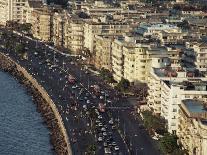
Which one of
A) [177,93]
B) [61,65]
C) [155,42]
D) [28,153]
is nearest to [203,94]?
[177,93]

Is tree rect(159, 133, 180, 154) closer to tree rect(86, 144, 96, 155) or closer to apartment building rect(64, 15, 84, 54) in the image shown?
tree rect(86, 144, 96, 155)

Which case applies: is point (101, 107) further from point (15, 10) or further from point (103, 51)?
point (15, 10)

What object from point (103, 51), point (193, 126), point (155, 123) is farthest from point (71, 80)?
point (193, 126)

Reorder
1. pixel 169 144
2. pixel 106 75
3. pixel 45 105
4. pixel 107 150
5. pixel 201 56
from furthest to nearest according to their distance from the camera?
pixel 106 75 → pixel 201 56 → pixel 45 105 → pixel 107 150 → pixel 169 144

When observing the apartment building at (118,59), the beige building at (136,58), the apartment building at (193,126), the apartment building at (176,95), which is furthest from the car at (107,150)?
the apartment building at (118,59)

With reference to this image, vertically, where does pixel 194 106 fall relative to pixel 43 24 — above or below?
below

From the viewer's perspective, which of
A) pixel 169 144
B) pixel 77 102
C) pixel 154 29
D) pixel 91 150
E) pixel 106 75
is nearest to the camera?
pixel 91 150

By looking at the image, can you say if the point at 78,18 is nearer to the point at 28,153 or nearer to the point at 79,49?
the point at 79,49

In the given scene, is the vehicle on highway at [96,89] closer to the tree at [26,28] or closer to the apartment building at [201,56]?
the apartment building at [201,56]
